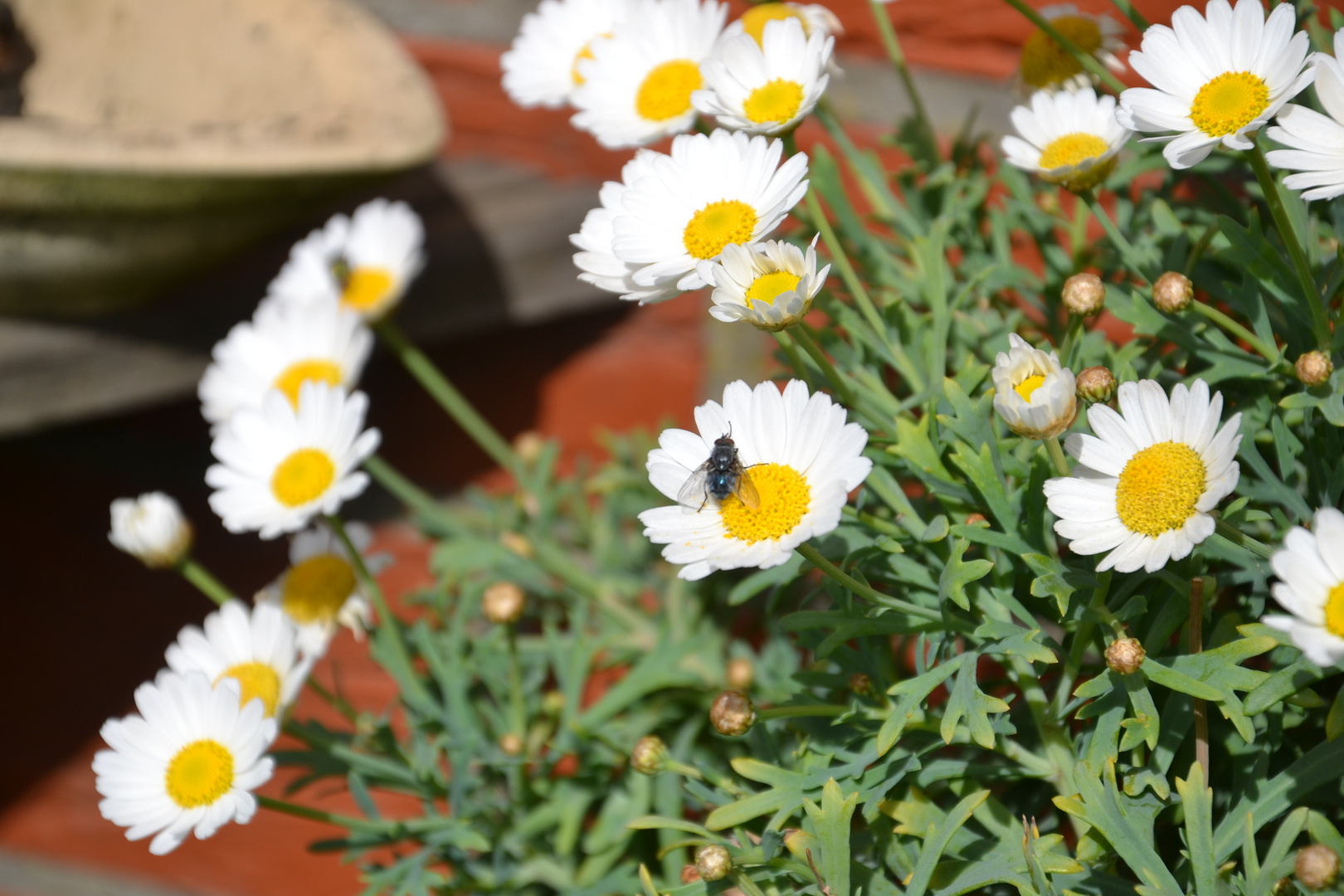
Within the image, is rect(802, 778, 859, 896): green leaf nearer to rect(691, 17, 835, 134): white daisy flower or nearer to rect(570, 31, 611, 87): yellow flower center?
rect(691, 17, 835, 134): white daisy flower

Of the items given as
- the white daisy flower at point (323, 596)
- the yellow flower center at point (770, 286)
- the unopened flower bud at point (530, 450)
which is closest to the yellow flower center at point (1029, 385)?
the yellow flower center at point (770, 286)

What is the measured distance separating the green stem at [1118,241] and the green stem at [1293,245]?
7 cm

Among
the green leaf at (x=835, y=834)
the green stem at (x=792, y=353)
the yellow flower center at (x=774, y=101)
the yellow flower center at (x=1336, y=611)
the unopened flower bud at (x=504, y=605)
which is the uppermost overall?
the yellow flower center at (x=774, y=101)

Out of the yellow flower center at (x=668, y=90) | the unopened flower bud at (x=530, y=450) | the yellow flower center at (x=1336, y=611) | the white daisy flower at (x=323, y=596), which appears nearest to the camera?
the yellow flower center at (x=1336, y=611)

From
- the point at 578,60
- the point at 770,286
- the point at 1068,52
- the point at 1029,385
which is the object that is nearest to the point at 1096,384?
the point at 1029,385

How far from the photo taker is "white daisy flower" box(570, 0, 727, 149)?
553mm

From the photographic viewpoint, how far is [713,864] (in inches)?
17.2

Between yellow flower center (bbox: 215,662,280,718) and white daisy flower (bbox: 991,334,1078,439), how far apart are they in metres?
0.41

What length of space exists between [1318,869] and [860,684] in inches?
7.6

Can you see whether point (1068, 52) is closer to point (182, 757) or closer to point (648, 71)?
point (648, 71)

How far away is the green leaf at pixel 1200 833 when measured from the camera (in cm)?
39

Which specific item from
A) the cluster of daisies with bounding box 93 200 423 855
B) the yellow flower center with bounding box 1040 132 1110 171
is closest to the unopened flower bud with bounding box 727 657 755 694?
the cluster of daisies with bounding box 93 200 423 855

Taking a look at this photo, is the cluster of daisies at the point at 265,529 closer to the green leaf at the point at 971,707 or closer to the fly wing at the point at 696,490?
the fly wing at the point at 696,490

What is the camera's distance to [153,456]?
1.12 m
